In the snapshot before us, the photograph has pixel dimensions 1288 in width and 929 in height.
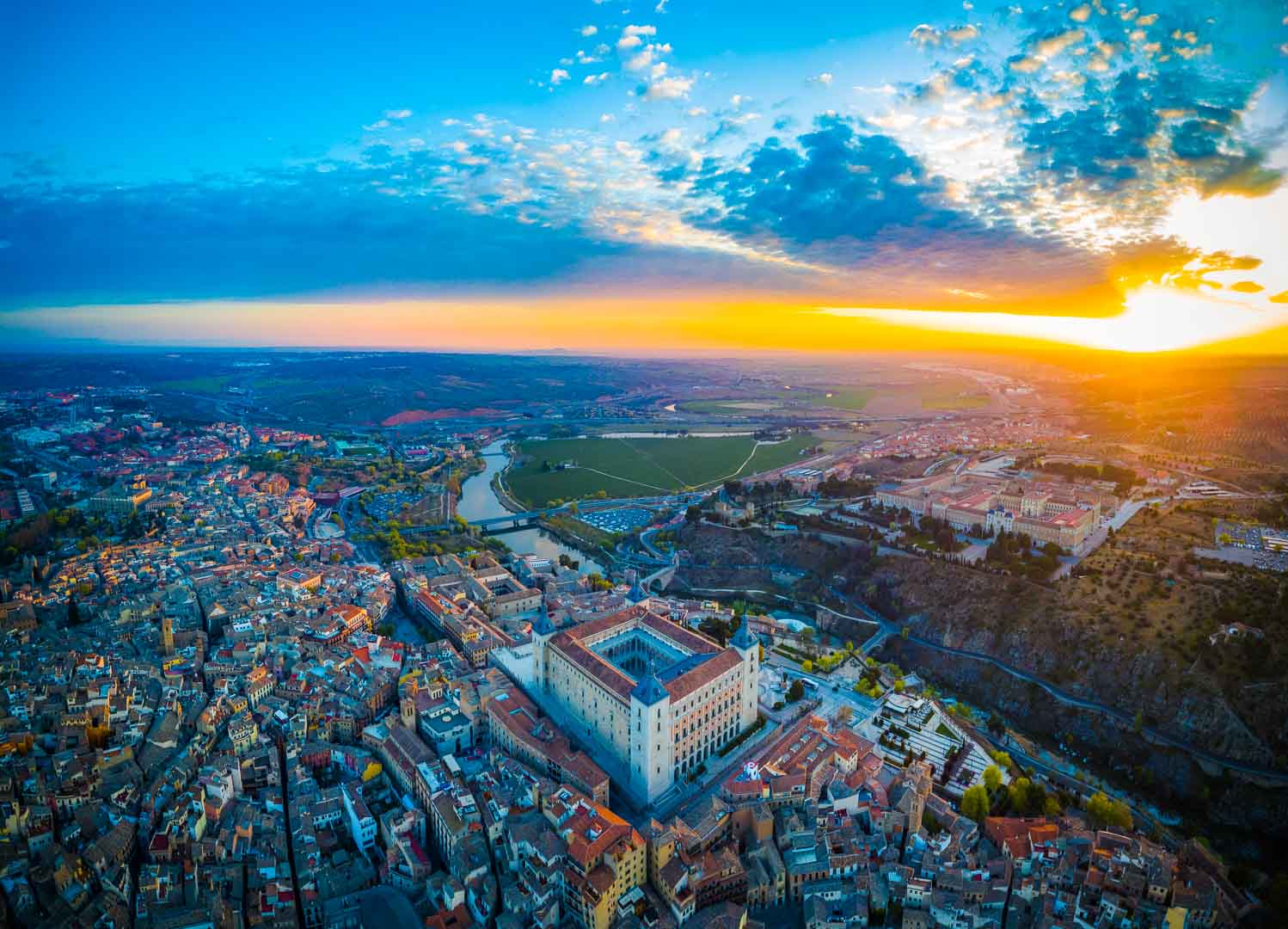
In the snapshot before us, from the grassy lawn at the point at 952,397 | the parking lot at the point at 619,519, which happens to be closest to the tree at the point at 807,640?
the parking lot at the point at 619,519

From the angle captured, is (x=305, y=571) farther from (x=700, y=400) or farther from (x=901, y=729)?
(x=700, y=400)

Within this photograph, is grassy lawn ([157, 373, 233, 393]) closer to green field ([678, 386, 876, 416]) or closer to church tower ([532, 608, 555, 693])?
green field ([678, 386, 876, 416])

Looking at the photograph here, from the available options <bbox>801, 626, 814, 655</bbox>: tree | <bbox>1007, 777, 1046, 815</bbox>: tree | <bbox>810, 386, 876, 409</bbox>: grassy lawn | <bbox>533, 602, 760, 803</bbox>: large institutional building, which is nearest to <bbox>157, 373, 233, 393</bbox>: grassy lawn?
<bbox>533, 602, 760, 803</bbox>: large institutional building

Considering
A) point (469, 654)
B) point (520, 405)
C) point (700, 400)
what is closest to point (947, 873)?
point (469, 654)

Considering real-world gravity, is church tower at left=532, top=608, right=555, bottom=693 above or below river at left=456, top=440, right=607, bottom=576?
above

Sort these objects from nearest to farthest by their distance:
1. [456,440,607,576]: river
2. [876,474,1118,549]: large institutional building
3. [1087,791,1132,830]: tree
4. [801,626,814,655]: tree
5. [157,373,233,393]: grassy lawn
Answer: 1. [1087,791,1132,830]: tree
2. [801,626,814,655]: tree
3. [876,474,1118,549]: large institutional building
4. [456,440,607,576]: river
5. [157,373,233,393]: grassy lawn

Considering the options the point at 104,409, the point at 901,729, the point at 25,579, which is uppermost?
the point at 104,409

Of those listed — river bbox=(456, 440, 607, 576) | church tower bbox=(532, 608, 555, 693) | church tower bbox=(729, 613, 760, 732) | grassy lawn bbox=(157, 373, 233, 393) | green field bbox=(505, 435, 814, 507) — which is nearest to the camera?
church tower bbox=(729, 613, 760, 732)
